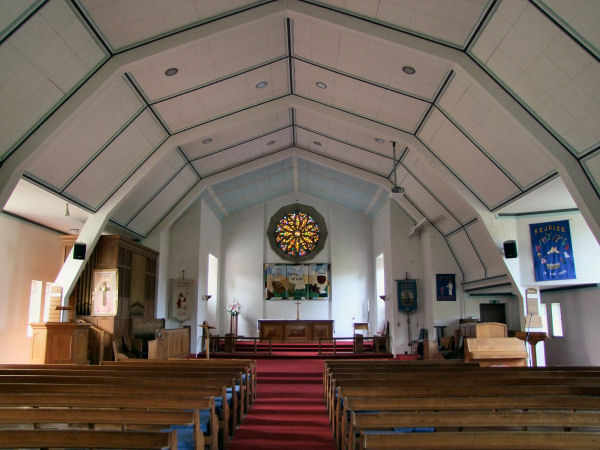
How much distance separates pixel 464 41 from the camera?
6961mm

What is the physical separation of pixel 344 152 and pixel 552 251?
5547mm

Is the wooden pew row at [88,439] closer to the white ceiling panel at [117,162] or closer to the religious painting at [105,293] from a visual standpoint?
the white ceiling panel at [117,162]

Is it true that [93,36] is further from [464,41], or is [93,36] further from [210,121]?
[464,41]

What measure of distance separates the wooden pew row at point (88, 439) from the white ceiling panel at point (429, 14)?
19.5 ft

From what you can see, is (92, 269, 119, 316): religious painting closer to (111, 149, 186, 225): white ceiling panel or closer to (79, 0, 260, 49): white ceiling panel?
(111, 149, 186, 225): white ceiling panel

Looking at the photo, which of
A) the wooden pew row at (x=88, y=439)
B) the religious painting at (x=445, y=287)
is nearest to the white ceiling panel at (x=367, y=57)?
the religious painting at (x=445, y=287)

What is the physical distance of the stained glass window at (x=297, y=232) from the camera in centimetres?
1781

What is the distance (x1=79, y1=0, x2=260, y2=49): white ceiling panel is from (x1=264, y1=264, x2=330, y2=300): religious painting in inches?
443

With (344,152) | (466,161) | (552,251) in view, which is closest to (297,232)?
(344,152)

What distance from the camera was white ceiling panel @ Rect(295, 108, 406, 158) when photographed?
11.3 m

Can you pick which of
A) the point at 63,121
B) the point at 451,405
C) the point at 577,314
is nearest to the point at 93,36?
the point at 63,121

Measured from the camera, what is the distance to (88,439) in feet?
8.52

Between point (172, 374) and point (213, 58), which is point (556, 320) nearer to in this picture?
point (213, 58)

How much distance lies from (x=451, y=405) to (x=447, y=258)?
411 inches
